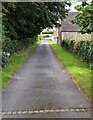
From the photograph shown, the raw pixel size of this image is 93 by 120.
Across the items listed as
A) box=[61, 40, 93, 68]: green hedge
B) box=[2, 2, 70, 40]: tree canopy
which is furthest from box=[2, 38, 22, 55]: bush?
box=[61, 40, 93, 68]: green hedge

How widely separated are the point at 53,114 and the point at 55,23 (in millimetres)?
25419

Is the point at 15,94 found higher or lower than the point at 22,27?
lower

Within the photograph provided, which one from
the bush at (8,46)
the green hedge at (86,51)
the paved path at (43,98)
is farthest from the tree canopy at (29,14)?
the paved path at (43,98)

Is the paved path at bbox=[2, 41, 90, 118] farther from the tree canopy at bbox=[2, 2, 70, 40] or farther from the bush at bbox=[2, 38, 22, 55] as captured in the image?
the tree canopy at bbox=[2, 2, 70, 40]

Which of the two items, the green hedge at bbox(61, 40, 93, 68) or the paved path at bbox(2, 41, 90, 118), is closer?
the paved path at bbox(2, 41, 90, 118)

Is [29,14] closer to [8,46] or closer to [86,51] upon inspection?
[8,46]

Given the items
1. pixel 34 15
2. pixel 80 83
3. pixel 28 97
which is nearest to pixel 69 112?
pixel 28 97

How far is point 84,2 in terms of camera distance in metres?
9.29

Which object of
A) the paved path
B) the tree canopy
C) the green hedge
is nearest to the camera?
the paved path

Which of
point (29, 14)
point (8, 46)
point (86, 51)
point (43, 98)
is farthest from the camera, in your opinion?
point (29, 14)

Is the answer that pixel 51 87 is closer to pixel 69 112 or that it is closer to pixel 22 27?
pixel 69 112

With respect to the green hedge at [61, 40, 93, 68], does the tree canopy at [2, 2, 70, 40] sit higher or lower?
higher

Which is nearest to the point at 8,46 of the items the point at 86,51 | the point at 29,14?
the point at 29,14

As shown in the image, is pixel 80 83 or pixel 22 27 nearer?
pixel 80 83
